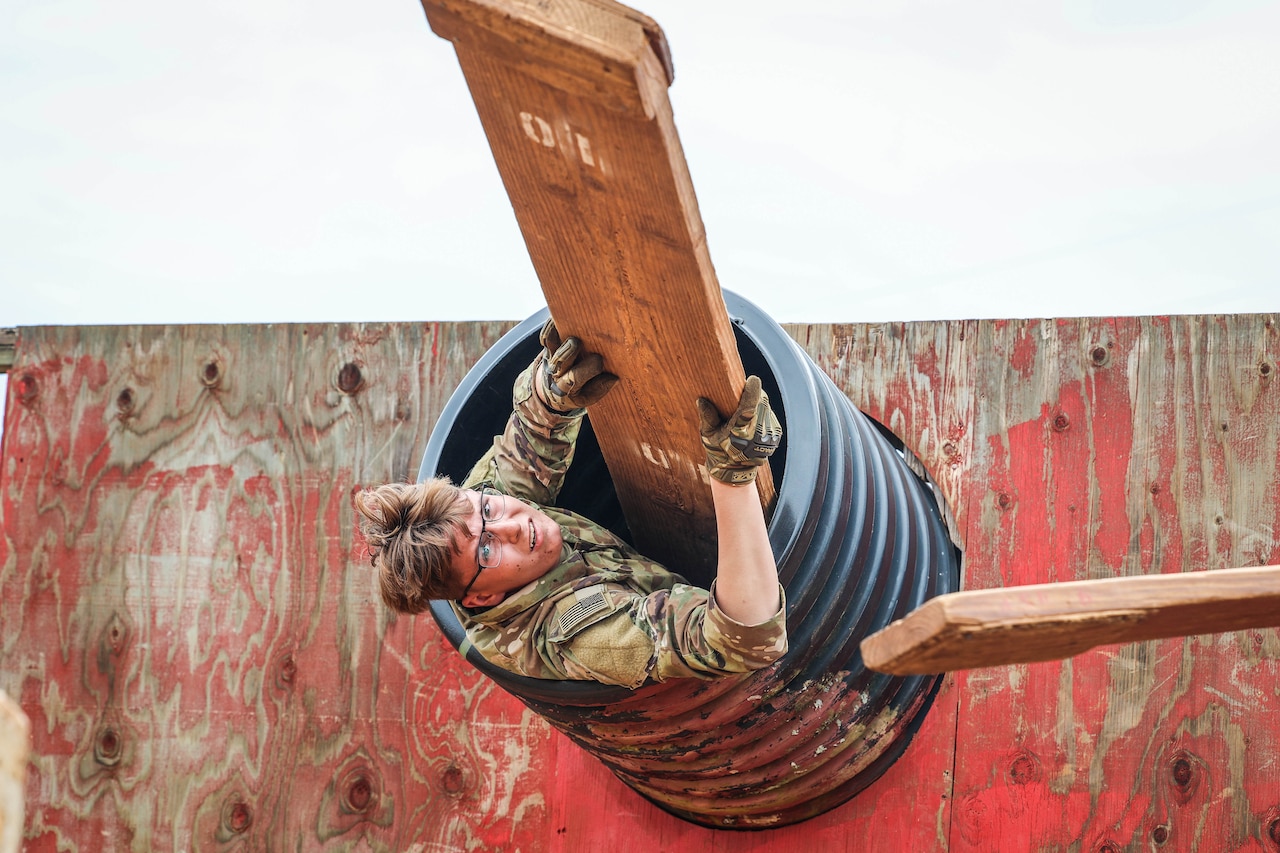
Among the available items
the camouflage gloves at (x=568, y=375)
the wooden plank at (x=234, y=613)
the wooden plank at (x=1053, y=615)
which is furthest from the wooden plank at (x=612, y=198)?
the wooden plank at (x=234, y=613)

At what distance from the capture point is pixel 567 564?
2215 millimetres

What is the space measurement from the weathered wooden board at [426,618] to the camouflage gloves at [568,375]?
118 centimetres

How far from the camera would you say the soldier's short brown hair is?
206 centimetres

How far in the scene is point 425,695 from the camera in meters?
3.20

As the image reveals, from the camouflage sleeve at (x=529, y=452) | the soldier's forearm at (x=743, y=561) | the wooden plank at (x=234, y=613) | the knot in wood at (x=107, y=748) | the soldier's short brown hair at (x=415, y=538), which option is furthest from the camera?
the knot in wood at (x=107, y=748)

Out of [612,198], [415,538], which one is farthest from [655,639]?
[612,198]

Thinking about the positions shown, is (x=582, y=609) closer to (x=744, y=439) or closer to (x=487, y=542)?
(x=487, y=542)

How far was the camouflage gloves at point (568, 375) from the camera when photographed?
212cm

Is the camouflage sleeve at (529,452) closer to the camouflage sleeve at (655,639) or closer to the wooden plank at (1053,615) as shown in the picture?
the camouflage sleeve at (655,639)

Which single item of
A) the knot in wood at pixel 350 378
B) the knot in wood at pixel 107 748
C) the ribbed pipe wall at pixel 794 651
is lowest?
the knot in wood at pixel 107 748

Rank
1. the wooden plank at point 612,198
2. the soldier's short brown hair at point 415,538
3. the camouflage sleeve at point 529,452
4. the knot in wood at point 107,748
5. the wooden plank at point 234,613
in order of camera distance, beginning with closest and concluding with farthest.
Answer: the wooden plank at point 612,198, the soldier's short brown hair at point 415,538, the camouflage sleeve at point 529,452, the wooden plank at point 234,613, the knot in wood at point 107,748

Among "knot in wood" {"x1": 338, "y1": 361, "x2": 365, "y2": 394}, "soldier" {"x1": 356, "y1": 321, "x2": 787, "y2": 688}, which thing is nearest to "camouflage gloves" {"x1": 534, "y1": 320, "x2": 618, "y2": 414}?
"soldier" {"x1": 356, "y1": 321, "x2": 787, "y2": 688}

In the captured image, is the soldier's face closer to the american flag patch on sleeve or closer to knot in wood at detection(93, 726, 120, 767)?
the american flag patch on sleeve

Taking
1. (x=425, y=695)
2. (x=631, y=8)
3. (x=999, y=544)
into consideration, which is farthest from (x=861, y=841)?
(x=631, y=8)
